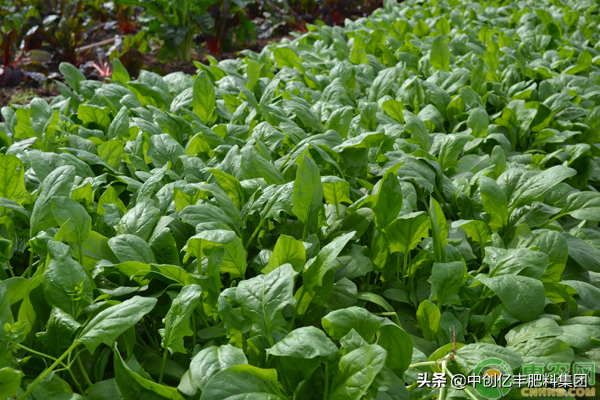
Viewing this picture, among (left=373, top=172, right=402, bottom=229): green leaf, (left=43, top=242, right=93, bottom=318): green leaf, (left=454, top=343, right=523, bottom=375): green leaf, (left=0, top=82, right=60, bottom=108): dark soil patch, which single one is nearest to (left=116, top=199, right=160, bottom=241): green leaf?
(left=43, top=242, right=93, bottom=318): green leaf

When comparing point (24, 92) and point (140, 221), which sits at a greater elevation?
point (140, 221)

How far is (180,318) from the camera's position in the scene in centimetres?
126

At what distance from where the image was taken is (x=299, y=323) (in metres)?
1.51

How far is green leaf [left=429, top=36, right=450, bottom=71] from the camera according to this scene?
133 inches

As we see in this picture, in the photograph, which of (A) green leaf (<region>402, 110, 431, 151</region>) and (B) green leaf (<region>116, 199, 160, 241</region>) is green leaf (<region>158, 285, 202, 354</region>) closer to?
(B) green leaf (<region>116, 199, 160, 241</region>)

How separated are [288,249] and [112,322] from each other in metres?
0.51

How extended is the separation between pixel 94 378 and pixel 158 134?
1.12 meters

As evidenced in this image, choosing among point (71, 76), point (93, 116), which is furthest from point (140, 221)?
point (71, 76)

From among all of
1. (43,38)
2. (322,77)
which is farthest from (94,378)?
(43,38)

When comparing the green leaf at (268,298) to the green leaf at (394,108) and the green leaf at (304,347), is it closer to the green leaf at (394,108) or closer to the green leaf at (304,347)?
the green leaf at (304,347)

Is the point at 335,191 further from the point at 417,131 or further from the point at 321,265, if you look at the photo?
the point at 417,131

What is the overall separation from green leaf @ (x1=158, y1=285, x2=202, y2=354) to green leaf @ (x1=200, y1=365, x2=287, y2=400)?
21cm

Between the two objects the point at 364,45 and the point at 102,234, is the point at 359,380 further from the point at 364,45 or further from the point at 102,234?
the point at 364,45

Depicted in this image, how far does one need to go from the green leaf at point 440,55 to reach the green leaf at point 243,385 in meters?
2.78
